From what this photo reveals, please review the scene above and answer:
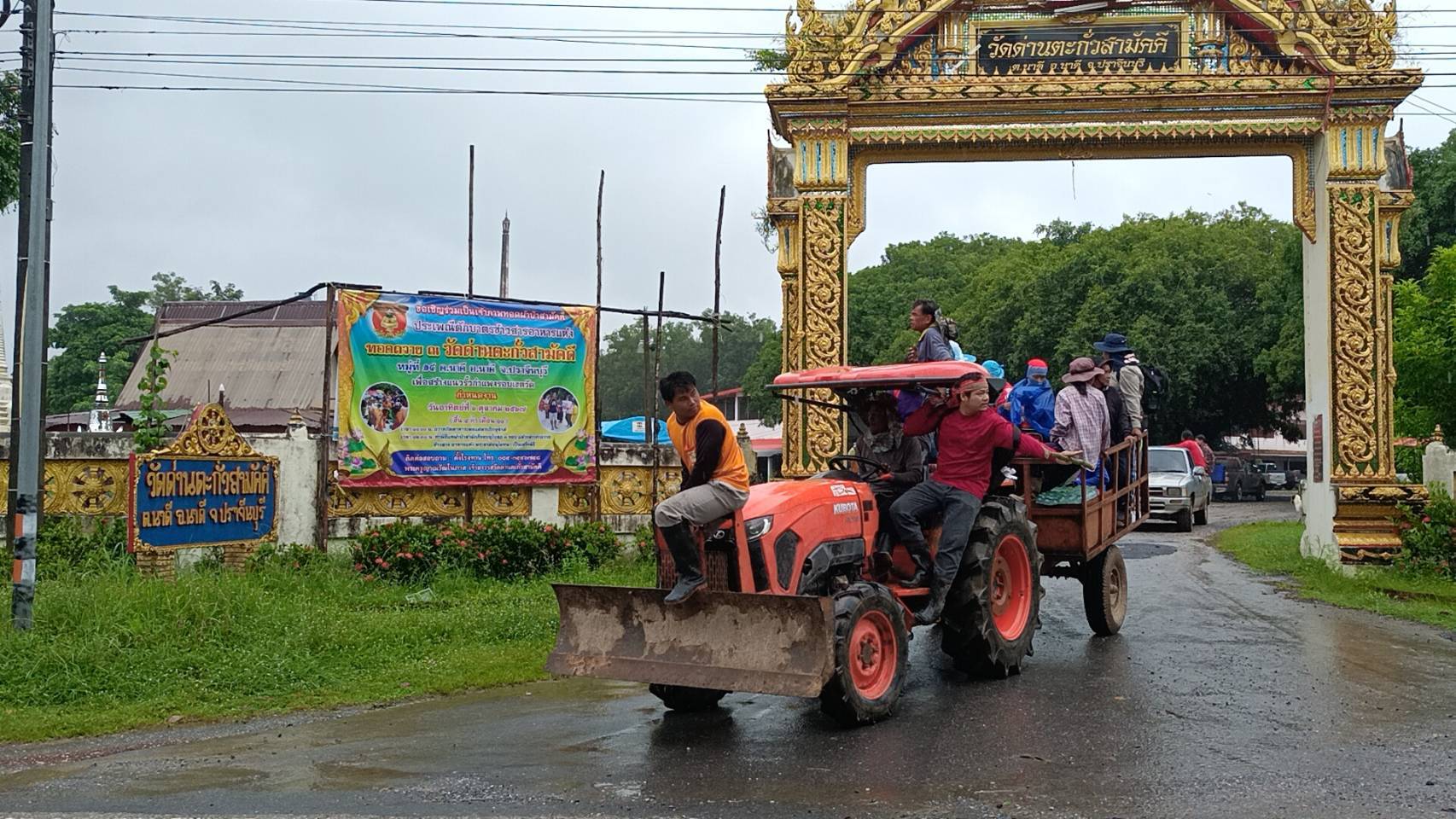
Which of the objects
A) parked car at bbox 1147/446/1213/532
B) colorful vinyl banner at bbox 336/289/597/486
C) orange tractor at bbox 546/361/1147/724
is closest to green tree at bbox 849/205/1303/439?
parked car at bbox 1147/446/1213/532

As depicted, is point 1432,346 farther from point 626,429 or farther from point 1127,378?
point 626,429

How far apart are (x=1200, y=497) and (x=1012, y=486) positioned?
55.8ft

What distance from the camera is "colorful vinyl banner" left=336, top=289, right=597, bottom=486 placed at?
13.4 m

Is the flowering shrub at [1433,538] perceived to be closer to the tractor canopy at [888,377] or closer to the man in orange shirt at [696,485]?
the tractor canopy at [888,377]

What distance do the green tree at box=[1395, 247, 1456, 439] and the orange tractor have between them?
8074mm

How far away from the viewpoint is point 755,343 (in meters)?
85.8

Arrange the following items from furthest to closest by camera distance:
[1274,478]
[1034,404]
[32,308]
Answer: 1. [1274,478]
2. [1034,404]
3. [32,308]

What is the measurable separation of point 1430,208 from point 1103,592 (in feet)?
79.9

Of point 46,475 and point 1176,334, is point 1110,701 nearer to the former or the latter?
point 46,475

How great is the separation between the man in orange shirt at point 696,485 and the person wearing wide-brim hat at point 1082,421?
152 inches

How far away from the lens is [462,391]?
14.0 meters

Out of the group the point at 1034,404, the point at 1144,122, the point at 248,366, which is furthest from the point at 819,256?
the point at 248,366

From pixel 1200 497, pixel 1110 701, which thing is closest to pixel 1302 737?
pixel 1110 701

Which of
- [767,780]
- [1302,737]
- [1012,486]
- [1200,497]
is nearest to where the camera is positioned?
[767,780]
